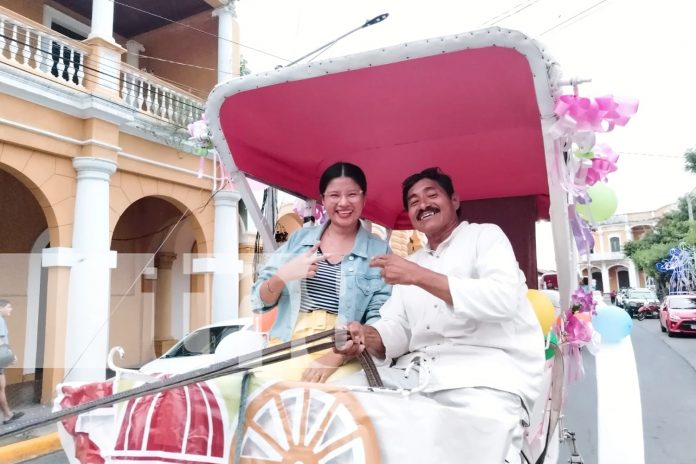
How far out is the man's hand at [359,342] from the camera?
5.11 ft

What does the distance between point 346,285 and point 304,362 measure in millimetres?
402

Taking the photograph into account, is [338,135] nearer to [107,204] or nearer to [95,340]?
[95,340]

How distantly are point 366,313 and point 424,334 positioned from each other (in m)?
0.25

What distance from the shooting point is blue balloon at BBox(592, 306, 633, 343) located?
3.42 meters

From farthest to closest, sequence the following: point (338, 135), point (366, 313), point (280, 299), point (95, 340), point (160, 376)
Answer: point (338, 135) < point (366, 313) < point (95, 340) < point (280, 299) < point (160, 376)

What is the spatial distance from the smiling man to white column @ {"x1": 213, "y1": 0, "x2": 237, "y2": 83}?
7584 mm

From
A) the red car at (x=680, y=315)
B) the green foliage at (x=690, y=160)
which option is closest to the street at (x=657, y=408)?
the red car at (x=680, y=315)

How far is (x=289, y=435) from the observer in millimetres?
1249

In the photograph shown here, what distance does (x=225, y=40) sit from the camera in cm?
866

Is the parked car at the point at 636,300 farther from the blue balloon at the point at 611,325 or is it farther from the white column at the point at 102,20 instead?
the white column at the point at 102,20

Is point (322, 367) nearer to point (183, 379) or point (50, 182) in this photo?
point (183, 379)

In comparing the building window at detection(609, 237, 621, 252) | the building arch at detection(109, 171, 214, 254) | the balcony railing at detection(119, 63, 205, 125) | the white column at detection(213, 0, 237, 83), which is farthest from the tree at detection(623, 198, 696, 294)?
the balcony railing at detection(119, 63, 205, 125)

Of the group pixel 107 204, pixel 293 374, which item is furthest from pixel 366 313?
pixel 107 204

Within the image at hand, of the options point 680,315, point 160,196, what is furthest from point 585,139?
point 680,315
